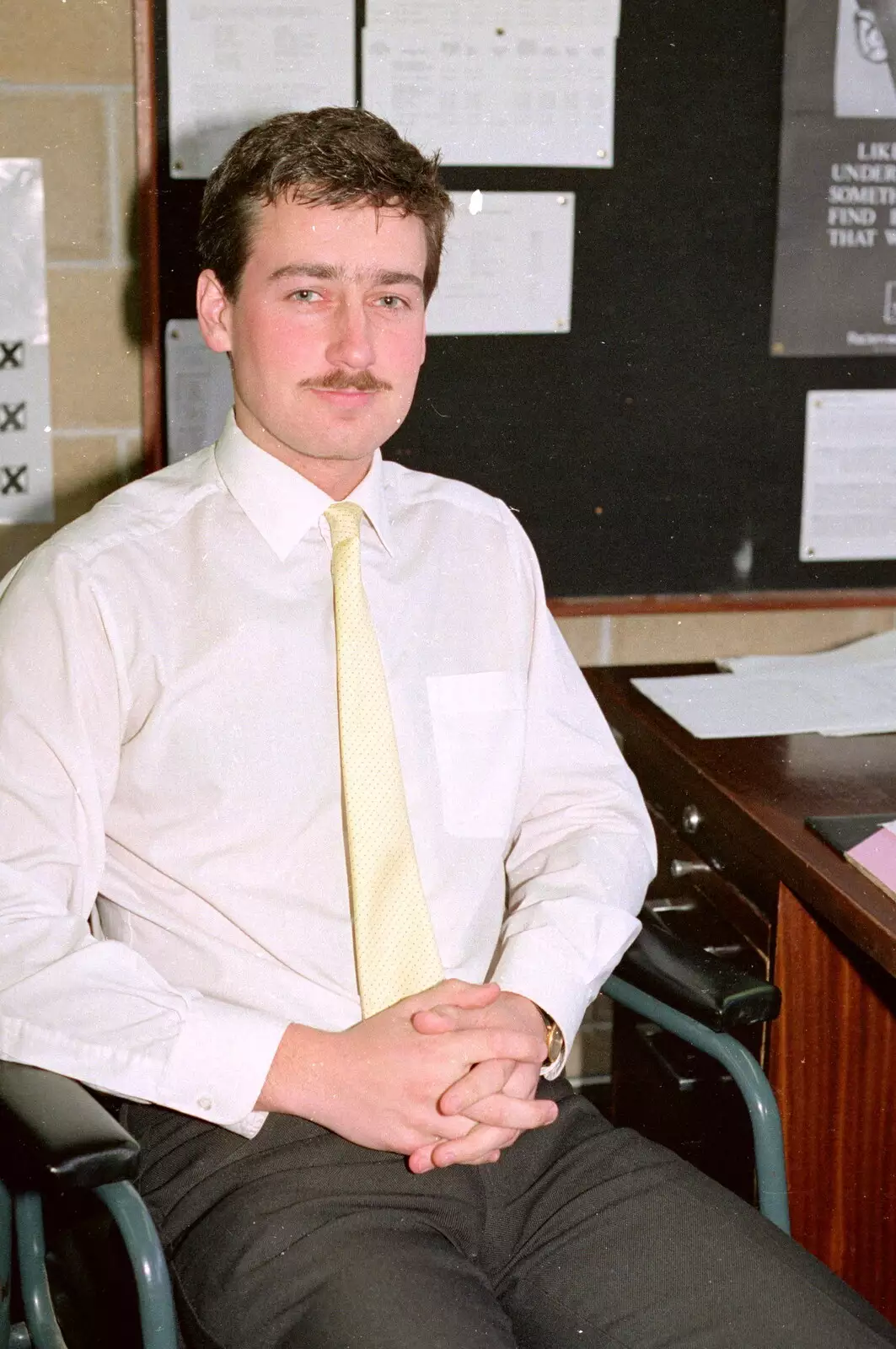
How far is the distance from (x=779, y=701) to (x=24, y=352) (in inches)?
42.0

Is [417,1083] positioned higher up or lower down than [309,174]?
lower down

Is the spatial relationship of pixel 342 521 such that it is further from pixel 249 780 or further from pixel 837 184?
pixel 837 184

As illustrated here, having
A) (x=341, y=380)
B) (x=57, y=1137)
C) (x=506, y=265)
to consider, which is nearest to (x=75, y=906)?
(x=57, y=1137)

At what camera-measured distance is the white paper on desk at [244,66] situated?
5.99ft

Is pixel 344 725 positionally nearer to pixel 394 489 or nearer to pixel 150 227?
pixel 394 489

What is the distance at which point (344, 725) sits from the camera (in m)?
1.32

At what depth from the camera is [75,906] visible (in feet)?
4.08

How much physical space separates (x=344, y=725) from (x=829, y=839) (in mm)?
482

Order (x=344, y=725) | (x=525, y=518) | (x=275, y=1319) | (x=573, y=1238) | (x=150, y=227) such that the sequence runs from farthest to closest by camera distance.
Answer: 1. (x=525, y=518)
2. (x=150, y=227)
3. (x=344, y=725)
4. (x=573, y=1238)
5. (x=275, y=1319)

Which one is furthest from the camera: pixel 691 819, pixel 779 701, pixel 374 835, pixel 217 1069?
pixel 779 701

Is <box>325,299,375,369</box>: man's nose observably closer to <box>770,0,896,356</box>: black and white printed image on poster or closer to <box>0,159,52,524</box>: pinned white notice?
<box>0,159,52,524</box>: pinned white notice

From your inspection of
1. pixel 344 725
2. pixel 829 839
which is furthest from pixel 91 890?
pixel 829 839

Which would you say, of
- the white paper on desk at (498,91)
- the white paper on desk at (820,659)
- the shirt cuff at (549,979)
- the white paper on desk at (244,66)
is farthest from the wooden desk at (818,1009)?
the white paper on desk at (244,66)

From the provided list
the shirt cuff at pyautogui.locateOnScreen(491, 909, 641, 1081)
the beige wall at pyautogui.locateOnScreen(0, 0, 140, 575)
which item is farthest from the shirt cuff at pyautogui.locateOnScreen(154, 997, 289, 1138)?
the beige wall at pyautogui.locateOnScreen(0, 0, 140, 575)
